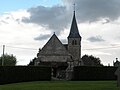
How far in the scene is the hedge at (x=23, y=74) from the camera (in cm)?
5838

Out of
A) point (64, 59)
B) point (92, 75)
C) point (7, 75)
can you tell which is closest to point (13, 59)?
point (64, 59)

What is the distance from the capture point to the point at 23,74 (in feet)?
210

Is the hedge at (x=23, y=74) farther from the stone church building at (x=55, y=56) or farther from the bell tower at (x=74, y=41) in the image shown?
the bell tower at (x=74, y=41)

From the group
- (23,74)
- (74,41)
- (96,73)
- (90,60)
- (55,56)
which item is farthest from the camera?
(90,60)

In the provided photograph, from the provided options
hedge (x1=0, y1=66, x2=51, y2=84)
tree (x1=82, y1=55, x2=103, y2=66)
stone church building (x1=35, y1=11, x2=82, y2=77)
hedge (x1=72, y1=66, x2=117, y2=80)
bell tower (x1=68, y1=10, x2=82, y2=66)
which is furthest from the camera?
tree (x1=82, y1=55, x2=103, y2=66)

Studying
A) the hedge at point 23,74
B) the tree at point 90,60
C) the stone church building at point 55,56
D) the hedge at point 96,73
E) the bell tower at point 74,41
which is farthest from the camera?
the tree at point 90,60

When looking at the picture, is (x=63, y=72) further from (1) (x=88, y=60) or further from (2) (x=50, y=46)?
(1) (x=88, y=60)

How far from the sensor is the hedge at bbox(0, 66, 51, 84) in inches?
2298

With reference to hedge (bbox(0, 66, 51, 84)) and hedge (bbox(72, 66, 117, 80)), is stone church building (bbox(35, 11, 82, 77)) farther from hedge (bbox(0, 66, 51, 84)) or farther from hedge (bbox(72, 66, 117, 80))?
hedge (bbox(0, 66, 51, 84))

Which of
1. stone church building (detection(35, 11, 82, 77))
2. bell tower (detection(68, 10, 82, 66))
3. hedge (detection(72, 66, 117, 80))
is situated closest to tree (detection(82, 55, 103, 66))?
bell tower (detection(68, 10, 82, 66))

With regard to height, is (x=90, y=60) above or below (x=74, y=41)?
below

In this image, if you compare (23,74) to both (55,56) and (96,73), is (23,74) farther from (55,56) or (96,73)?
(55,56)

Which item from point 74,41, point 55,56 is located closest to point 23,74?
point 55,56

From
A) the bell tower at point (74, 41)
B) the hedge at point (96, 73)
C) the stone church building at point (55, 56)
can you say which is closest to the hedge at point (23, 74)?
the hedge at point (96, 73)
